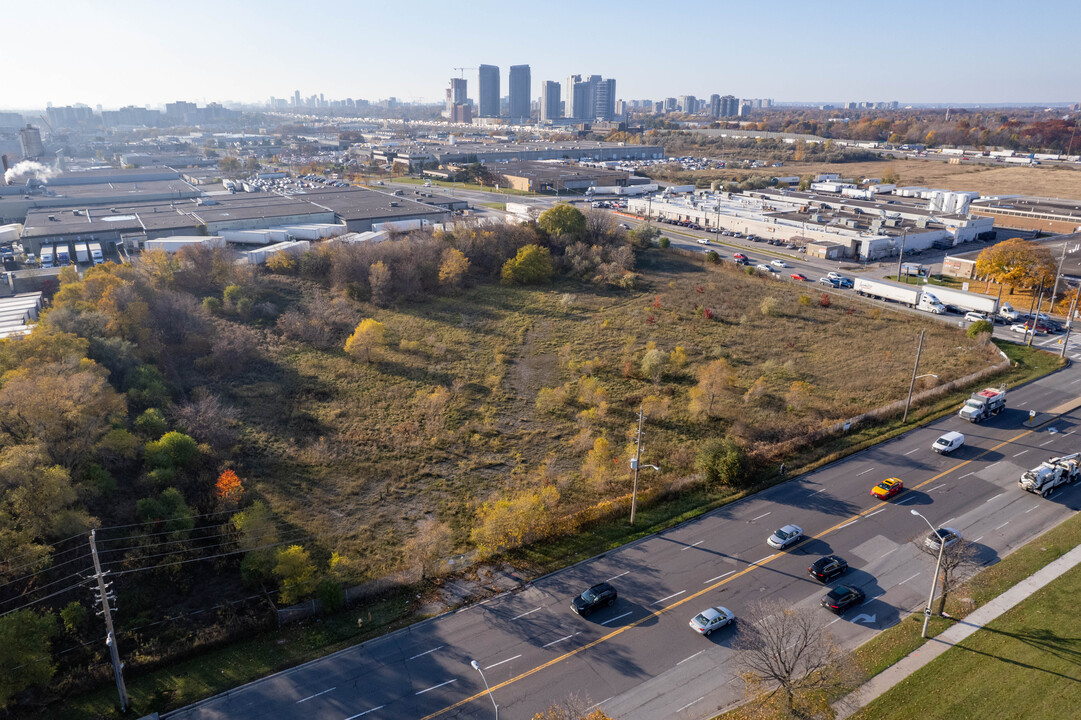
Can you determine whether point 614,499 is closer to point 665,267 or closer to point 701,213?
point 665,267

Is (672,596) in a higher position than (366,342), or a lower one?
lower

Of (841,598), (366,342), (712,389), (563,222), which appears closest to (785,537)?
(841,598)

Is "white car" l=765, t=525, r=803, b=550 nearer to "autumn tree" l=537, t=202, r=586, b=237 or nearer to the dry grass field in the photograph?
the dry grass field

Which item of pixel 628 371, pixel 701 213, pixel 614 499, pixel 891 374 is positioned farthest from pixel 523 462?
pixel 701 213

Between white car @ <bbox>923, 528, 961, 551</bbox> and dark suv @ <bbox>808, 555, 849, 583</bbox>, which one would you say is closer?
dark suv @ <bbox>808, 555, 849, 583</bbox>

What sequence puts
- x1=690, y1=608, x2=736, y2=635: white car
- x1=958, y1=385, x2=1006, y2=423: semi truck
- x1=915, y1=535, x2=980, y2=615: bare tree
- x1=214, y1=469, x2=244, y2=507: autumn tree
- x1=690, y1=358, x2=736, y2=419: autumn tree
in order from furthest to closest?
x1=690, y1=358, x2=736, y2=419: autumn tree < x1=958, y1=385, x2=1006, y2=423: semi truck < x1=214, y1=469, x2=244, y2=507: autumn tree < x1=915, y1=535, x2=980, y2=615: bare tree < x1=690, y1=608, x2=736, y2=635: white car

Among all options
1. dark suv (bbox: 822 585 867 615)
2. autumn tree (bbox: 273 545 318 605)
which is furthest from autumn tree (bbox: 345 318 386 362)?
dark suv (bbox: 822 585 867 615)

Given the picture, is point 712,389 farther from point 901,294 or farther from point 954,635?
point 901,294
